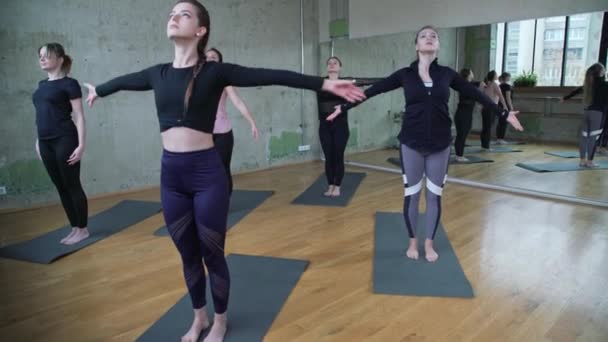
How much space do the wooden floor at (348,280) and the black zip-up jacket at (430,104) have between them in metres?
0.94

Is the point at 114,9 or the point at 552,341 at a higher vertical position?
the point at 114,9

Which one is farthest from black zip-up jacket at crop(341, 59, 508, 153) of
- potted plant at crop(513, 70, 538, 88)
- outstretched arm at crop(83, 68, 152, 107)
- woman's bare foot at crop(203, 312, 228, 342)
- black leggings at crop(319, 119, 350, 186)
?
potted plant at crop(513, 70, 538, 88)

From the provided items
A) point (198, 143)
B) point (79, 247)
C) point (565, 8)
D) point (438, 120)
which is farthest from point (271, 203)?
point (565, 8)

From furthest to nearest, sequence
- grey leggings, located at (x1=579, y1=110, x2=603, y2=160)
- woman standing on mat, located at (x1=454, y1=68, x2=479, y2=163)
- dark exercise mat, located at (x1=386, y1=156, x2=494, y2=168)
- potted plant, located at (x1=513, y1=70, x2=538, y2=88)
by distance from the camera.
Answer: dark exercise mat, located at (x1=386, y1=156, x2=494, y2=168) < woman standing on mat, located at (x1=454, y1=68, x2=479, y2=163) < potted plant, located at (x1=513, y1=70, x2=538, y2=88) < grey leggings, located at (x1=579, y1=110, x2=603, y2=160)

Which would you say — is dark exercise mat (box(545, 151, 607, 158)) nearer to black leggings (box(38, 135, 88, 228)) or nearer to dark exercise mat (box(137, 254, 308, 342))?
dark exercise mat (box(137, 254, 308, 342))

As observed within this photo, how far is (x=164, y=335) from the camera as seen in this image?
2184mm

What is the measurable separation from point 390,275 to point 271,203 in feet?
7.03

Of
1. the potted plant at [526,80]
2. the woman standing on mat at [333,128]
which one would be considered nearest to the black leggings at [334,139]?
the woman standing on mat at [333,128]

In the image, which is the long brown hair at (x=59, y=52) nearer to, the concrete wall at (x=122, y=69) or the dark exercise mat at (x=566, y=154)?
the concrete wall at (x=122, y=69)

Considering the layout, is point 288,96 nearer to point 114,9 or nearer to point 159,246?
point 114,9

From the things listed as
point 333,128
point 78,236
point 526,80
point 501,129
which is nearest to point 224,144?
point 333,128

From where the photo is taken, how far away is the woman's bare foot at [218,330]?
2.09m

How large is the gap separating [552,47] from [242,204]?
4.29m

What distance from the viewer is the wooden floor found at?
2.25 metres
